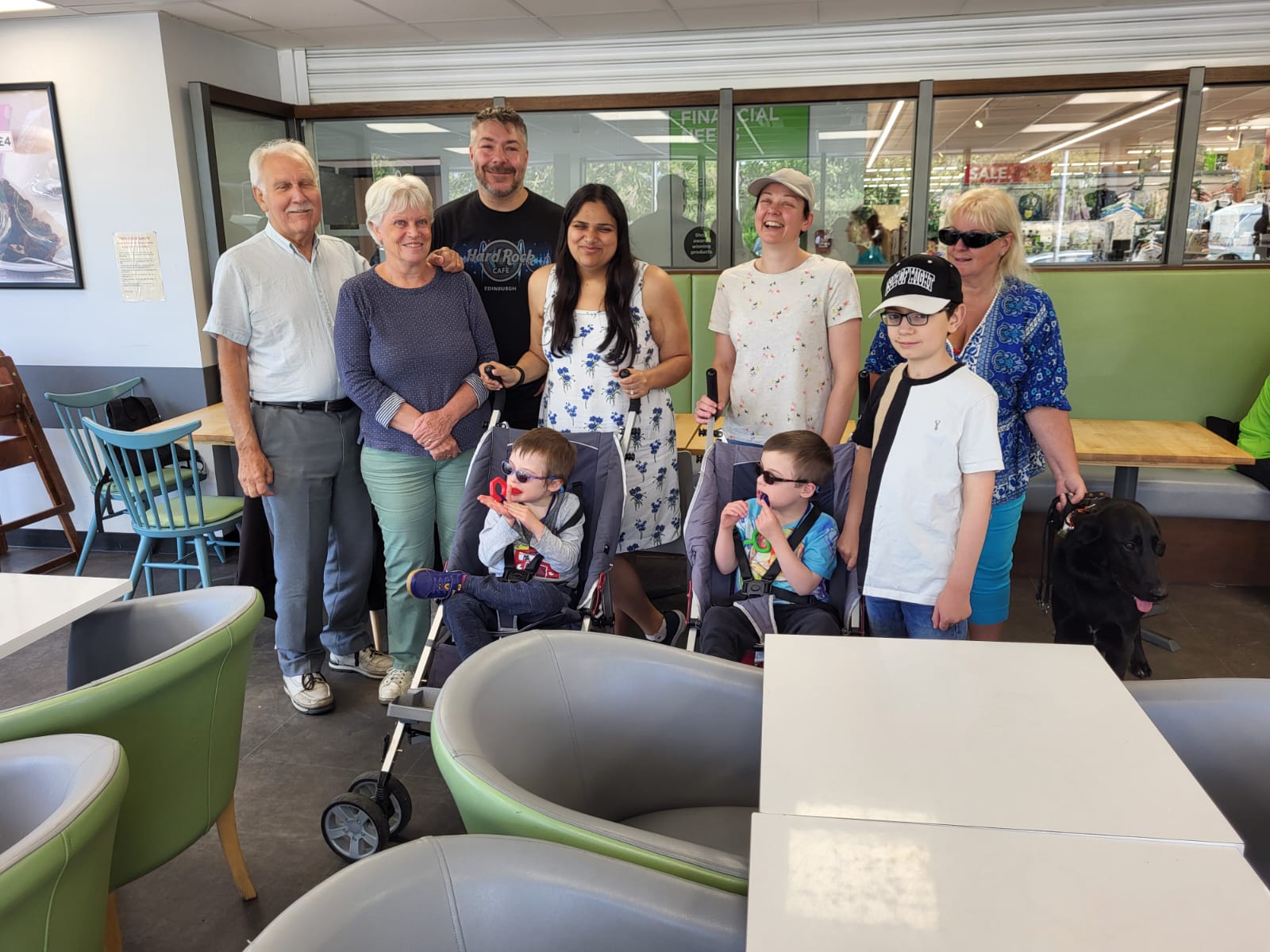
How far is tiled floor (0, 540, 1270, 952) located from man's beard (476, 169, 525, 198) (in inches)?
73.4

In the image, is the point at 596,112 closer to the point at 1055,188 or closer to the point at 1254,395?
the point at 1055,188

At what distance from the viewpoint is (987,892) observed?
105 cm

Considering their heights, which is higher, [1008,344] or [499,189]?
[499,189]

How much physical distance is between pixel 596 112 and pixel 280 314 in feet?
9.29

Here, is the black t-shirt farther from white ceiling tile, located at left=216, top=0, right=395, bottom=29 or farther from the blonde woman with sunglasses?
white ceiling tile, located at left=216, top=0, right=395, bottom=29

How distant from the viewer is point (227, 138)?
4852 millimetres

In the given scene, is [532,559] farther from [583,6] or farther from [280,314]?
[583,6]

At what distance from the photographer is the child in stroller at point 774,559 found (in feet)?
7.75

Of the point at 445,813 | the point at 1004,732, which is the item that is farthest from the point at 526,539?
the point at 1004,732

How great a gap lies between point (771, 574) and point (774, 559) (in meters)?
0.04

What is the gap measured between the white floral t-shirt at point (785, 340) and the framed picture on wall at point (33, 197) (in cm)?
376

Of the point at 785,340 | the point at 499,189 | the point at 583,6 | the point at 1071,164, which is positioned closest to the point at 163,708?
the point at 785,340

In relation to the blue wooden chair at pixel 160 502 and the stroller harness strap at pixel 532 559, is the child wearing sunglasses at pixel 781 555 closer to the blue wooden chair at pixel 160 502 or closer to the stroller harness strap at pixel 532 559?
the stroller harness strap at pixel 532 559

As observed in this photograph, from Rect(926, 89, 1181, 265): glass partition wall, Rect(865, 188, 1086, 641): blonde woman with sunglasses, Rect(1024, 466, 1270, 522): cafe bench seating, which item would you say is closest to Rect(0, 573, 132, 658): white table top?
Rect(865, 188, 1086, 641): blonde woman with sunglasses
